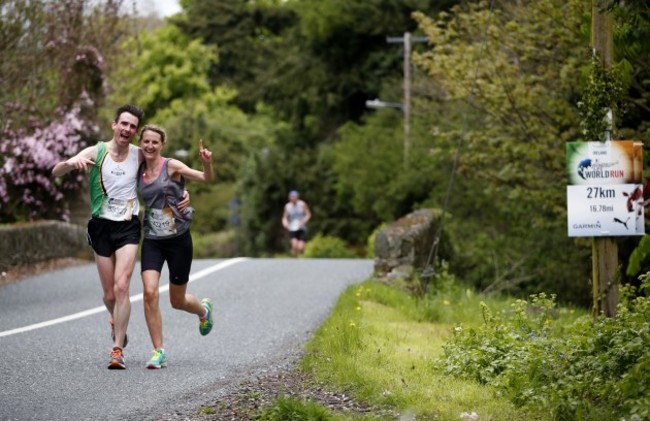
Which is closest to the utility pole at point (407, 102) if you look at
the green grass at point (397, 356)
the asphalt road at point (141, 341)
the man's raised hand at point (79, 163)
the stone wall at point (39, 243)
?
the stone wall at point (39, 243)

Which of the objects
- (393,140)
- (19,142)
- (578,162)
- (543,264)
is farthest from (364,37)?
(578,162)

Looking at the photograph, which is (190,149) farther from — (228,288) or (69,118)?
(228,288)

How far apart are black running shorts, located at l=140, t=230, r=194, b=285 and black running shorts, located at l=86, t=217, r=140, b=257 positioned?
0.51 ft

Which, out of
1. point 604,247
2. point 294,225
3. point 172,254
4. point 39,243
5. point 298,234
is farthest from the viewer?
point 298,234

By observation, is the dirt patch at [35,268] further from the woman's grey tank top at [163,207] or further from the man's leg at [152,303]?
the woman's grey tank top at [163,207]

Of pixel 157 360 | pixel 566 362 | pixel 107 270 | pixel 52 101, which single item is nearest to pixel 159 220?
pixel 107 270

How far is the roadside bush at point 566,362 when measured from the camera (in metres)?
6.75

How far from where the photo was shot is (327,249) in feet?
148

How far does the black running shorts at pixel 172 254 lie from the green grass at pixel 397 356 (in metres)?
1.25

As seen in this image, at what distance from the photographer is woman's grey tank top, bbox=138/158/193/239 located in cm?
941

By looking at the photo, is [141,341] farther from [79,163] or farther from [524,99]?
[524,99]

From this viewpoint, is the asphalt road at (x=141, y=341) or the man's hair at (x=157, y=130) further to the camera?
the man's hair at (x=157, y=130)

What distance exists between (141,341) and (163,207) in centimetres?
227

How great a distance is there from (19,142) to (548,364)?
15.3 meters
